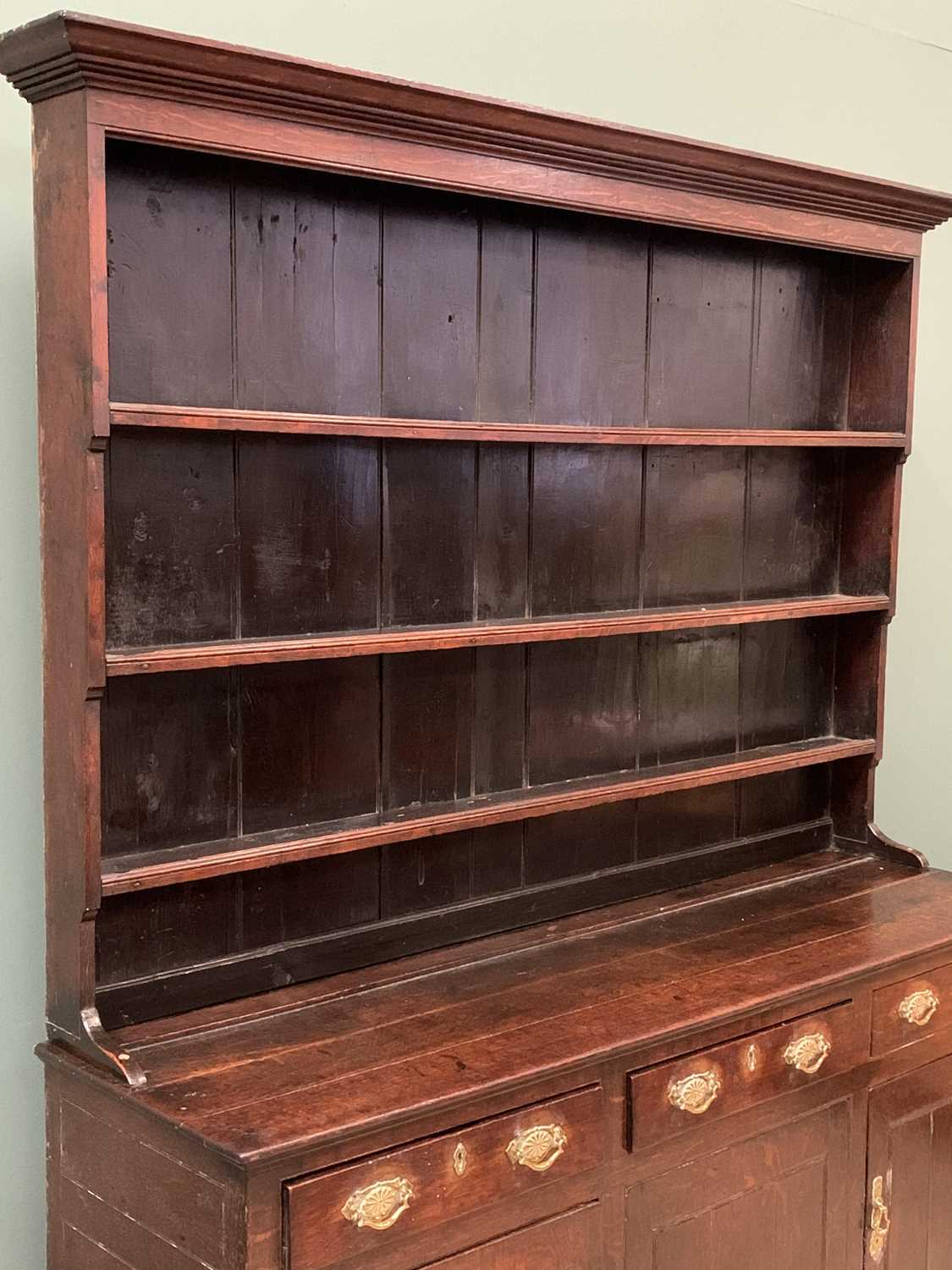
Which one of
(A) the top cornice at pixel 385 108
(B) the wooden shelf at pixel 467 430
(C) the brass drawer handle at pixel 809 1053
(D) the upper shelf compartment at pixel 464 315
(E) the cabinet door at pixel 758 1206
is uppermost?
(A) the top cornice at pixel 385 108

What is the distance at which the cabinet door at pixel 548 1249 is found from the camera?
2.04 m

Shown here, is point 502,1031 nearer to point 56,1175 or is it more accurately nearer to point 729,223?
point 56,1175

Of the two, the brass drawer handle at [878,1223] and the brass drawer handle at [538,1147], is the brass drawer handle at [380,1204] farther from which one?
the brass drawer handle at [878,1223]

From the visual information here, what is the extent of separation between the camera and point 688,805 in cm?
298

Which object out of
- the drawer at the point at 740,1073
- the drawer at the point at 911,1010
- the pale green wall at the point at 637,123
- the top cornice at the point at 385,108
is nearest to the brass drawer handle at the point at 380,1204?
the drawer at the point at 740,1073

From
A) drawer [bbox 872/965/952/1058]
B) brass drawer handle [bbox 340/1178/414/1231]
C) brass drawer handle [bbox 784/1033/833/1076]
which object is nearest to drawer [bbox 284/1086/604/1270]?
brass drawer handle [bbox 340/1178/414/1231]

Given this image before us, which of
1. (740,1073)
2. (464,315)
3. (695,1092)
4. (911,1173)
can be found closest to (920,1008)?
(911,1173)

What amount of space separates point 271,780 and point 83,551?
57cm

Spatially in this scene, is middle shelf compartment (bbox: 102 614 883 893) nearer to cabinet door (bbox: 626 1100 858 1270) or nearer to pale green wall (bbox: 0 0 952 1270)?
pale green wall (bbox: 0 0 952 1270)

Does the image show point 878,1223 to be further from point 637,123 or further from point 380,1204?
point 637,123

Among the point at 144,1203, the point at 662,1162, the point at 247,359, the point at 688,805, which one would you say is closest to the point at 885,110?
the point at 688,805

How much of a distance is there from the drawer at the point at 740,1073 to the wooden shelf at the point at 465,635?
2.43 ft

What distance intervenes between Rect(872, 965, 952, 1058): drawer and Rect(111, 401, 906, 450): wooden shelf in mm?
1054

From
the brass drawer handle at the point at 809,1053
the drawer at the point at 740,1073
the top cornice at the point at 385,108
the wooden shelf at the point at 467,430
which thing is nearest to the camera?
the top cornice at the point at 385,108
